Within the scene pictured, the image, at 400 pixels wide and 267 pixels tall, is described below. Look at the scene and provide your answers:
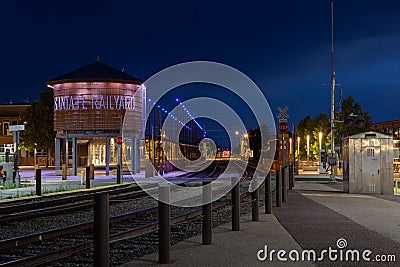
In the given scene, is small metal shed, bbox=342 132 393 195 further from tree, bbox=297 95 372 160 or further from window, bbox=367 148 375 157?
tree, bbox=297 95 372 160

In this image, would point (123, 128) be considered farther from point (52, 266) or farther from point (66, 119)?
point (52, 266)

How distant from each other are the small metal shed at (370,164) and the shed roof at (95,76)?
2585cm

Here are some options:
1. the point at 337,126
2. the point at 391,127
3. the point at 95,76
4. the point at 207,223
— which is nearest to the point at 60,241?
the point at 207,223

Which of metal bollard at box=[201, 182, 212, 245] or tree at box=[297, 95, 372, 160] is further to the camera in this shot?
tree at box=[297, 95, 372, 160]

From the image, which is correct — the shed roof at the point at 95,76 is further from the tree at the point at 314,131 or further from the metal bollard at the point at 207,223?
the metal bollard at the point at 207,223

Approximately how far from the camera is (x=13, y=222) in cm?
1581

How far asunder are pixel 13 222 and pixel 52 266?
698 cm

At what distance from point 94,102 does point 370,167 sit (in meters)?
27.0

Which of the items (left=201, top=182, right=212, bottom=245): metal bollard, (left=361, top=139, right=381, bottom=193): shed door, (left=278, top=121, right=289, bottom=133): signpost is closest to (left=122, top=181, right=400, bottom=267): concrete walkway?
(left=201, top=182, right=212, bottom=245): metal bollard

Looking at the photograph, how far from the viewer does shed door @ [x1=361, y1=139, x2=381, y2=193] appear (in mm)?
22953

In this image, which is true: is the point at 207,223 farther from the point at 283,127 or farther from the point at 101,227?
the point at 283,127

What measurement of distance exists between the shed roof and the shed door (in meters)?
26.2

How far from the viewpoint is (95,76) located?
152 ft

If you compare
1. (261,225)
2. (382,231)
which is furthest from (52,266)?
(382,231)
